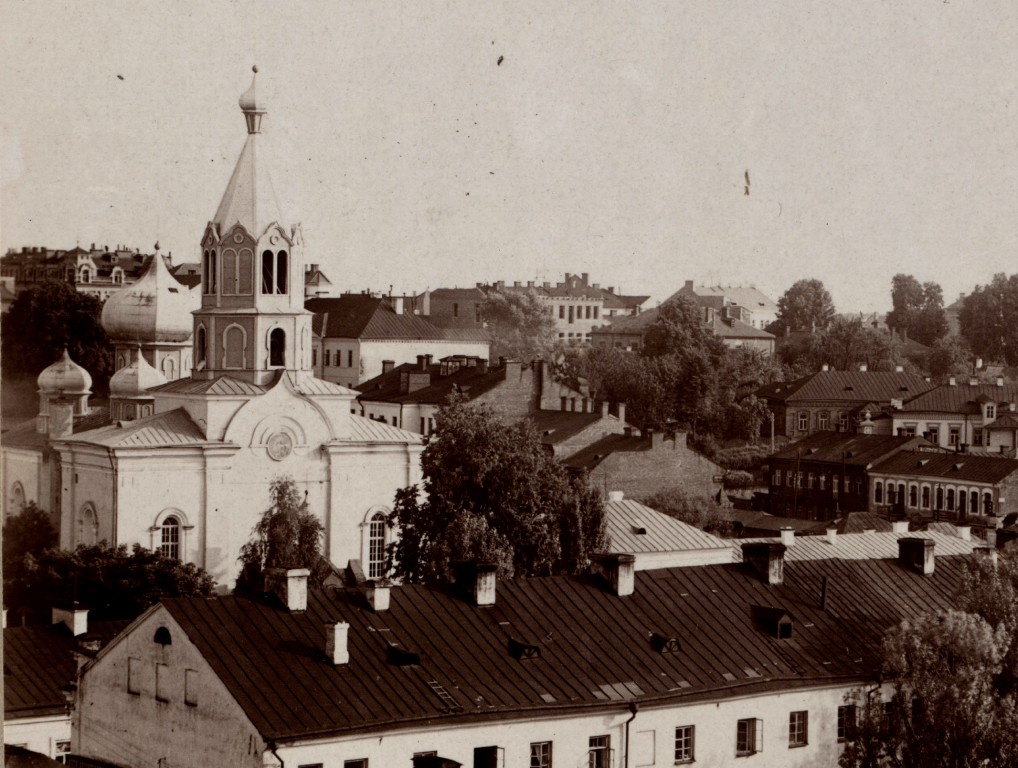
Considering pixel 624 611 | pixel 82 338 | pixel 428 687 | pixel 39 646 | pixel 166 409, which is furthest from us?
pixel 82 338

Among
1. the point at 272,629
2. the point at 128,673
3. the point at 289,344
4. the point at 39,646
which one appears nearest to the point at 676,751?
the point at 272,629

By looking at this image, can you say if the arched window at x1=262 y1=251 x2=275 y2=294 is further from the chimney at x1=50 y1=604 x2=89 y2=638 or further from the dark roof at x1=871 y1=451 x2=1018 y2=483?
the dark roof at x1=871 y1=451 x2=1018 y2=483

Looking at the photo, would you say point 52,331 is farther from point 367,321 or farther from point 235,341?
point 235,341

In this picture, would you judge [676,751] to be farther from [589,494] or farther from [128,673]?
[589,494]

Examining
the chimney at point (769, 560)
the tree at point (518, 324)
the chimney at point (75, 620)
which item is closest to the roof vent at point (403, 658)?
the chimney at point (769, 560)

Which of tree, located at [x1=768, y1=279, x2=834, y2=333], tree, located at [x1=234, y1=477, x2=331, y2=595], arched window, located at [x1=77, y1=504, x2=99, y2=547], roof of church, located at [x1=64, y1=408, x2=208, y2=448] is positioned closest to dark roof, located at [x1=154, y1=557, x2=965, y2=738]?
tree, located at [x1=234, y1=477, x2=331, y2=595]

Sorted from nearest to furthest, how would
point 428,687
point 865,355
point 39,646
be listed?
point 428,687
point 39,646
point 865,355
